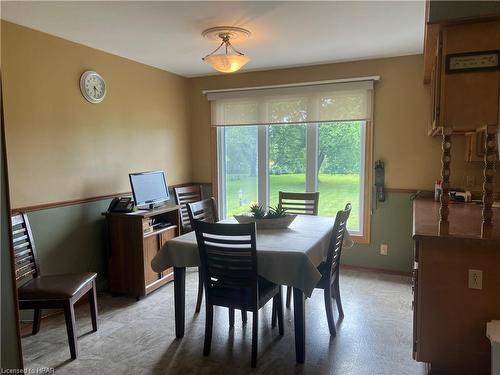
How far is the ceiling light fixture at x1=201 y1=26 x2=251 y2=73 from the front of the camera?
2857 millimetres

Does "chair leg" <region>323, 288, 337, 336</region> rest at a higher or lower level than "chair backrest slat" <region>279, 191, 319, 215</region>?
lower

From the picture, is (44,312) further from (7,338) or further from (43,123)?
(7,338)

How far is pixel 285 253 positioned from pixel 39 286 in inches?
66.2

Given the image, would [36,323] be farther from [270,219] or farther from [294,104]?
[294,104]

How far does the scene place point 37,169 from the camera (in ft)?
9.81

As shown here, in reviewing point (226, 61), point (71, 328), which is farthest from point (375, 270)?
point (71, 328)

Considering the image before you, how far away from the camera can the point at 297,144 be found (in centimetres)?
444

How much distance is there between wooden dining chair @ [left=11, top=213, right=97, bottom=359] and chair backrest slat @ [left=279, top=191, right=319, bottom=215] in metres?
1.95

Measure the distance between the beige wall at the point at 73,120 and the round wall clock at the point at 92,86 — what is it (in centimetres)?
5

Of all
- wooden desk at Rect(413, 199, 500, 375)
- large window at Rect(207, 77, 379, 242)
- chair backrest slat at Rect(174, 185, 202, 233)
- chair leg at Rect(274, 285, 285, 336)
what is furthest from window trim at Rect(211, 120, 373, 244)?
wooden desk at Rect(413, 199, 500, 375)

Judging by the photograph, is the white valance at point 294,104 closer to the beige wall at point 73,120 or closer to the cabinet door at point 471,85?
the beige wall at point 73,120

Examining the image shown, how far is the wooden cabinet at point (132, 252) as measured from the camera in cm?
341

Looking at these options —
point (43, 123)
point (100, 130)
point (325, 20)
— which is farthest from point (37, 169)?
point (325, 20)

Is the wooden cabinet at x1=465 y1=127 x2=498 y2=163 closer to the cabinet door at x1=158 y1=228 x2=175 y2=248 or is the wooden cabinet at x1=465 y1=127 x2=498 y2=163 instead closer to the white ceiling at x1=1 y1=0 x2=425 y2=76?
the white ceiling at x1=1 y1=0 x2=425 y2=76
